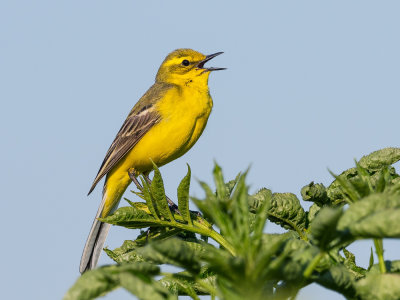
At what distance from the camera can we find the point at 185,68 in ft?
33.0

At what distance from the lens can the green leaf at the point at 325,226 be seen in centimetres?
127

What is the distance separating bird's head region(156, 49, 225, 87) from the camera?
9633 mm

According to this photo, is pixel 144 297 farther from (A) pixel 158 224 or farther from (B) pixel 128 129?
(B) pixel 128 129

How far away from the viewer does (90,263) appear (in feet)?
24.0

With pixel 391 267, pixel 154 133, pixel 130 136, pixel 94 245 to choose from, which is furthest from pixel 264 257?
pixel 130 136

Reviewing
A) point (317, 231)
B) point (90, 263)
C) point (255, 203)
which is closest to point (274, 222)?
point (255, 203)

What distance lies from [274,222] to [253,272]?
163 cm

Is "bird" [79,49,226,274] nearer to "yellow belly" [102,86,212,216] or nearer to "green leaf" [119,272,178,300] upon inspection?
"yellow belly" [102,86,212,216]

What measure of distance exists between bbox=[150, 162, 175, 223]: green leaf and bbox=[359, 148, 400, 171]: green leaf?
0.90m

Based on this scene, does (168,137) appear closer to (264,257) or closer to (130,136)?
(130,136)

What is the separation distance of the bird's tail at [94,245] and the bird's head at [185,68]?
282 cm

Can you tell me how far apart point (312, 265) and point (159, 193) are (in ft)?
5.16

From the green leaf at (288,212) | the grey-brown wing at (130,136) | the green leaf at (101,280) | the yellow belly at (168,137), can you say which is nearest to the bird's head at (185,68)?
the yellow belly at (168,137)

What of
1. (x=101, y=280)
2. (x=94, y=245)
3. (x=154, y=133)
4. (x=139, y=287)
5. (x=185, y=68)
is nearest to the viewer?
(x=139, y=287)
